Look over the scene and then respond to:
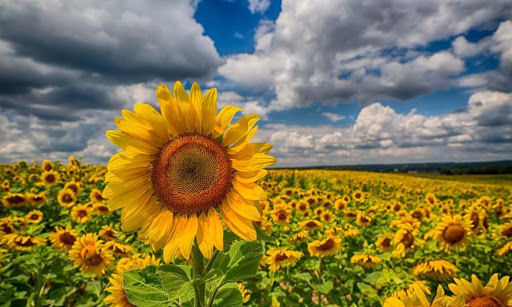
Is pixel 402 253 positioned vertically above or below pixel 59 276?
above

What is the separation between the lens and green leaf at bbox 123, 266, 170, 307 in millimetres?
1406

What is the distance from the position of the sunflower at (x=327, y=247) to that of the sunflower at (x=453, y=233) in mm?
1632

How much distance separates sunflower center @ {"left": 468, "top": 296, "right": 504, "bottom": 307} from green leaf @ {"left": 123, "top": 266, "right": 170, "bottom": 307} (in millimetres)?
1847

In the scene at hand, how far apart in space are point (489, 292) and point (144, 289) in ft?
6.73

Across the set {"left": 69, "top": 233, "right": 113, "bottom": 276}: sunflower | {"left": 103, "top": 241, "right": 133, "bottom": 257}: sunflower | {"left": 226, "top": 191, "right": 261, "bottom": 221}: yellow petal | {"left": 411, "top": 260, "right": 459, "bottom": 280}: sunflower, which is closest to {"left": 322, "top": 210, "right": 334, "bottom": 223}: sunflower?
{"left": 411, "top": 260, "right": 459, "bottom": 280}: sunflower

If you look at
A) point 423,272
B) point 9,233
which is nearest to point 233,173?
point 423,272

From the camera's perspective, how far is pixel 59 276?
172 inches

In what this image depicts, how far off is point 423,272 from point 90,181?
9.86 meters

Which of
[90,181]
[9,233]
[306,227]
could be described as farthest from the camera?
[90,181]

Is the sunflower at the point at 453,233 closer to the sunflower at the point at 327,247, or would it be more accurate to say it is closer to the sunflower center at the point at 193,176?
the sunflower at the point at 327,247

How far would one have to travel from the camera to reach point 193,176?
153 centimetres

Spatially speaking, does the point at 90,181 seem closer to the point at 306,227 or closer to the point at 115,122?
the point at 306,227

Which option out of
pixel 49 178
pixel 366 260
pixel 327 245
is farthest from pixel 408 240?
pixel 49 178

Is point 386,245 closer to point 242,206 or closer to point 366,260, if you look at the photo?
point 366,260
